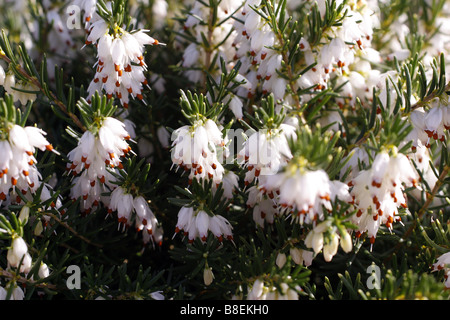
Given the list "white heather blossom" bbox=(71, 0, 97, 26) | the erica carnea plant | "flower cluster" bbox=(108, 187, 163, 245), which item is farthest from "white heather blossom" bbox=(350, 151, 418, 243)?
"white heather blossom" bbox=(71, 0, 97, 26)

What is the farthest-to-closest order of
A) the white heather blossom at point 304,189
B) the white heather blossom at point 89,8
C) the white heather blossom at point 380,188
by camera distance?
the white heather blossom at point 89,8 < the white heather blossom at point 380,188 < the white heather blossom at point 304,189

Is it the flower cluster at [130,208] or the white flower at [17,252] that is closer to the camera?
the white flower at [17,252]

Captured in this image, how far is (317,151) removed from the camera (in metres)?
1.80

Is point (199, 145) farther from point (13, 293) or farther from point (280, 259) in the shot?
point (13, 293)

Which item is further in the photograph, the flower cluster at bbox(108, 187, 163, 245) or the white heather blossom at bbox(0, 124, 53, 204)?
the flower cluster at bbox(108, 187, 163, 245)

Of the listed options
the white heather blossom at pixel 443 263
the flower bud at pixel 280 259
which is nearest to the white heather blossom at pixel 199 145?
the flower bud at pixel 280 259

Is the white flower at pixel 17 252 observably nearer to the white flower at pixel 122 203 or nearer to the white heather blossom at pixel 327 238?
the white flower at pixel 122 203

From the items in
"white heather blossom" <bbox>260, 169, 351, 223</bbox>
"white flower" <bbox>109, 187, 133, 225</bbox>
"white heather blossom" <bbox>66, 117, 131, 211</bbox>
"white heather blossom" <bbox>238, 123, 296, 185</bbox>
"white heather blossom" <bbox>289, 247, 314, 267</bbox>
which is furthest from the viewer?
"white flower" <bbox>109, 187, 133, 225</bbox>

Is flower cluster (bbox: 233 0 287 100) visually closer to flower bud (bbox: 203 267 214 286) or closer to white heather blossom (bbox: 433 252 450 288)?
flower bud (bbox: 203 267 214 286)

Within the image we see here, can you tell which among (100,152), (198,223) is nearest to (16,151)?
(100,152)

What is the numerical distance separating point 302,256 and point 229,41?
152cm
